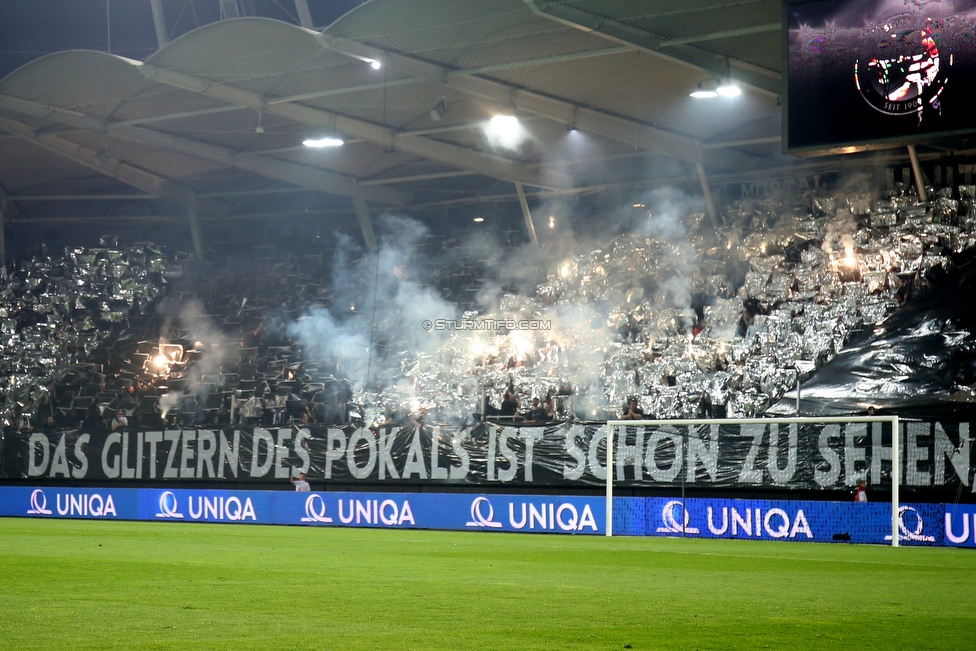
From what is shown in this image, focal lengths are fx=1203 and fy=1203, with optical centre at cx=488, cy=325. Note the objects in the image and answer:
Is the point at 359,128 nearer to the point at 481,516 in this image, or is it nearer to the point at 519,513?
the point at 481,516

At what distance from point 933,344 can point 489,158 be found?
38.9 ft

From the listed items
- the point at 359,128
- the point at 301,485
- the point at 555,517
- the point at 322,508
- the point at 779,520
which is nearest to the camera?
the point at 779,520

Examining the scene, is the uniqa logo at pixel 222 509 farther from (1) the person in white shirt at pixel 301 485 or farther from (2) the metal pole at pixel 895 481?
(2) the metal pole at pixel 895 481

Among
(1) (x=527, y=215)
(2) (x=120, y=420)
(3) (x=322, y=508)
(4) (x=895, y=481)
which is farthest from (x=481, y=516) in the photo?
(2) (x=120, y=420)

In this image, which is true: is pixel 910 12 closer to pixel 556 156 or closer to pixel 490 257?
pixel 556 156

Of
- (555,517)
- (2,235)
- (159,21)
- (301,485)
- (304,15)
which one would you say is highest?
(159,21)

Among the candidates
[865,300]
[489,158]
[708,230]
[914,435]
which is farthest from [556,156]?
[914,435]

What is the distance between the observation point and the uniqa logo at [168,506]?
24.8 meters

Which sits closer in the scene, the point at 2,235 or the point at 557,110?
the point at 557,110

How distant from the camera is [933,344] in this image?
2242 cm

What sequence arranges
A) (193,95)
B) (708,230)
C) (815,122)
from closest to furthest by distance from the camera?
(815,122) → (193,95) → (708,230)

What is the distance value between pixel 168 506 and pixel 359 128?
9.44m

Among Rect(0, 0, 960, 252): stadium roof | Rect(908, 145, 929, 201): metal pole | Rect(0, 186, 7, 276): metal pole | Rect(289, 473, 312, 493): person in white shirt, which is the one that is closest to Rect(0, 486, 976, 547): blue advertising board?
Rect(289, 473, 312, 493): person in white shirt

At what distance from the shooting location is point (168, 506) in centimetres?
2492
